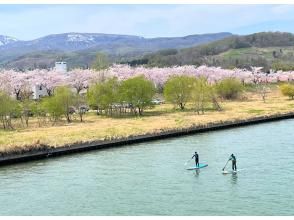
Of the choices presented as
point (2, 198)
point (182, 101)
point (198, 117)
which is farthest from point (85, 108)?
point (2, 198)

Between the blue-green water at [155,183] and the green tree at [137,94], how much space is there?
25.9 m

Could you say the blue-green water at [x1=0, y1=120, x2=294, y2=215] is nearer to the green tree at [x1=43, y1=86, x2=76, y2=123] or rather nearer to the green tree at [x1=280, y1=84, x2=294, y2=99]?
the green tree at [x1=43, y1=86, x2=76, y2=123]

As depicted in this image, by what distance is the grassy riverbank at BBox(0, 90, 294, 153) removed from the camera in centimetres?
4706

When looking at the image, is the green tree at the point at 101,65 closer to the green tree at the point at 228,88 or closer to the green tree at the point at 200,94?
the green tree at the point at 200,94

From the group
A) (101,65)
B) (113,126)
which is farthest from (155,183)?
(101,65)

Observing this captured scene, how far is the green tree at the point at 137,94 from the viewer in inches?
2891

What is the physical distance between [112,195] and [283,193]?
958 cm

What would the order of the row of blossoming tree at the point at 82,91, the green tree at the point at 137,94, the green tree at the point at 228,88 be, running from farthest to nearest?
the green tree at the point at 228,88 < the green tree at the point at 137,94 < the row of blossoming tree at the point at 82,91

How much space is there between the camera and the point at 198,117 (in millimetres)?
66562

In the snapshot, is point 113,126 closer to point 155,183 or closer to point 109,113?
point 109,113

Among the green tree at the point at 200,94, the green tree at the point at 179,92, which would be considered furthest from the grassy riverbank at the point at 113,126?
the green tree at the point at 179,92

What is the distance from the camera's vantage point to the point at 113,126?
58.6 metres

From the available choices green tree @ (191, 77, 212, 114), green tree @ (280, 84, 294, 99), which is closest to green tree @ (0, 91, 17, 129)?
green tree @ (191, 77, 212, 114)

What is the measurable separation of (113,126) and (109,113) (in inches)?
625
